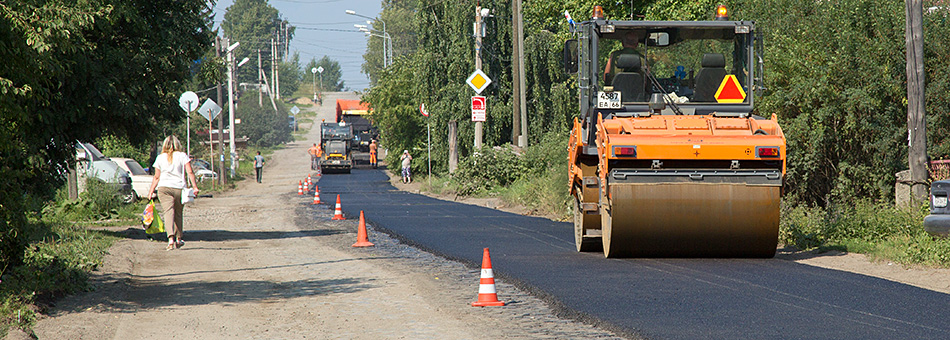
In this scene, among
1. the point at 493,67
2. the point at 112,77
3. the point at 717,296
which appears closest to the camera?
the point at 717,296

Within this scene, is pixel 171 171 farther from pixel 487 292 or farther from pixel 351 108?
pixel 351 108

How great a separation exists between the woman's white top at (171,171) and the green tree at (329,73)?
168 meters

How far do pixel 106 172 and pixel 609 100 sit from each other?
60.1 ft

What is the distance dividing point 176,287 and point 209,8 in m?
6.97

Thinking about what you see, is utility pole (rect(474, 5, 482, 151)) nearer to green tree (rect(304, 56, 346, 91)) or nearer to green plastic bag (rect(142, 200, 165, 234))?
green plastic bag (rect(142, 200, 165, 234))

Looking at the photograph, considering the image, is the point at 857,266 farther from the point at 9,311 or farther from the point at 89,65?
the point at 89,65

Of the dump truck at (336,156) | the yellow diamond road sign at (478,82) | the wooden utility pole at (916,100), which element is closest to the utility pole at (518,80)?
the yellow diamond road sign at (478,82)

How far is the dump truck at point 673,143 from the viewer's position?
431 inches

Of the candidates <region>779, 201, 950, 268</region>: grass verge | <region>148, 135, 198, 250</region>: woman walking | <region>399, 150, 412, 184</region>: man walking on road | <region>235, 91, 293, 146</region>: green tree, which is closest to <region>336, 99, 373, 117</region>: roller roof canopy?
<region>235, 91, 293, 146</region>: green tree

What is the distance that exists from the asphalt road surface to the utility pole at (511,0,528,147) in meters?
17.3

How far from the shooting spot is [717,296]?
8867 mm

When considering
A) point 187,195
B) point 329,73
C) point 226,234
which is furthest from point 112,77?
point 329,73

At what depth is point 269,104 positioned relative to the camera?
367 ft

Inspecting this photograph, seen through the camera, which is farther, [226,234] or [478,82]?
[478,82]
